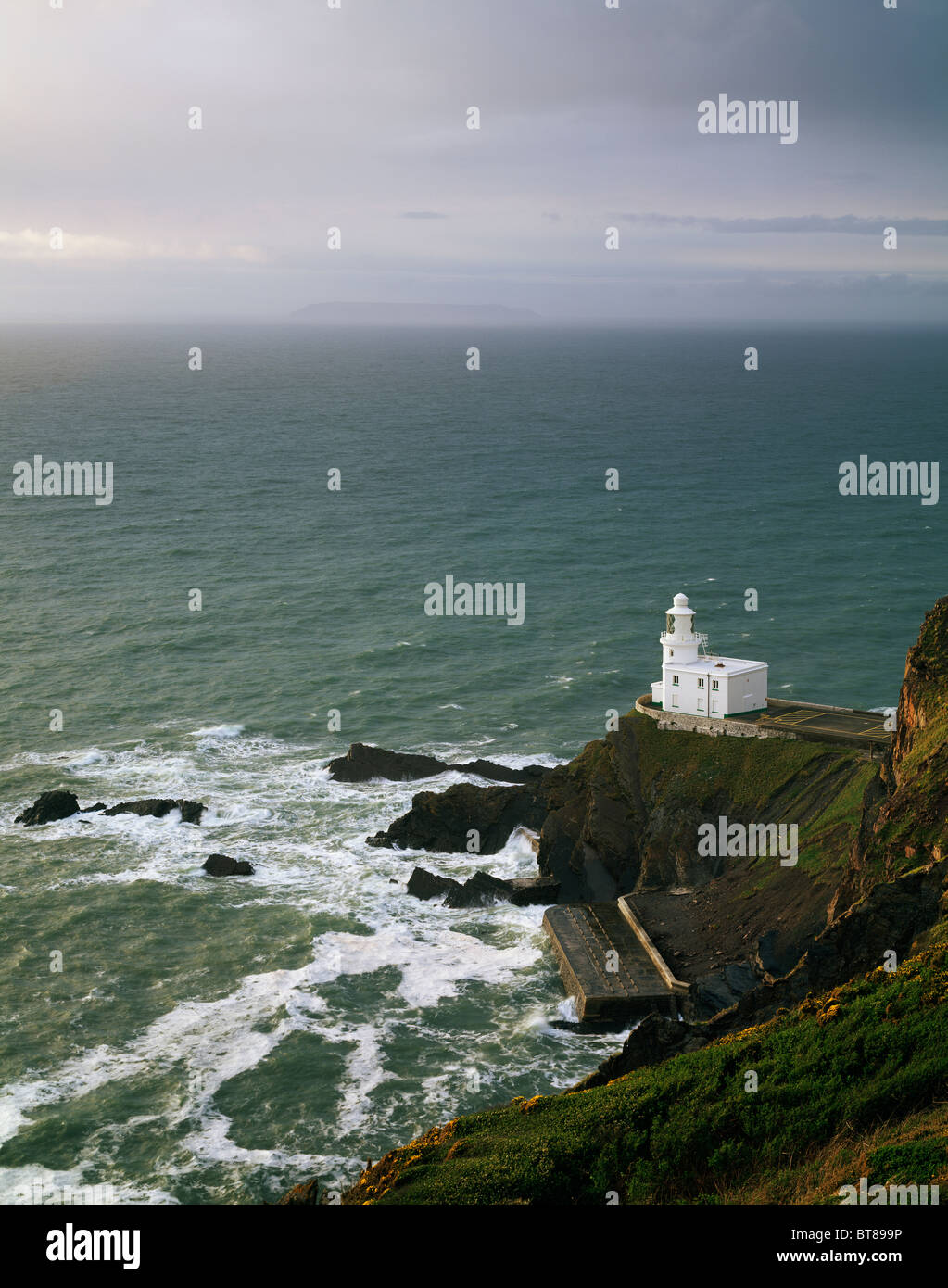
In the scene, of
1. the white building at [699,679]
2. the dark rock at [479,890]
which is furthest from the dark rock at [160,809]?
the white building at [699,679]

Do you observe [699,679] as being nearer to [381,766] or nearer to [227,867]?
[381,766]

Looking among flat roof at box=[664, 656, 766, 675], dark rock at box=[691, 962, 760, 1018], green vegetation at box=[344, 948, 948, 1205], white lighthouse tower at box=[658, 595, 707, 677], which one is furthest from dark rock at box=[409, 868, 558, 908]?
green vegetation at box=[344, 948, 948, 1205]

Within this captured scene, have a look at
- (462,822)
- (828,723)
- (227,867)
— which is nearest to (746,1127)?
(828,723)

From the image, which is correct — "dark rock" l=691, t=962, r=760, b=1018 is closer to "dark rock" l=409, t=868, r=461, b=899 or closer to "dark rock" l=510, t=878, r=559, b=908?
"dark rock" l=510, t=878, r=559, b=908

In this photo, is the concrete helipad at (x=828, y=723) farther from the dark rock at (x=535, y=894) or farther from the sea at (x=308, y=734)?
the sea at (x=308, y=734)

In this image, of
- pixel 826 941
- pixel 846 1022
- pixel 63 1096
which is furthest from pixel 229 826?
pixel 846 1022

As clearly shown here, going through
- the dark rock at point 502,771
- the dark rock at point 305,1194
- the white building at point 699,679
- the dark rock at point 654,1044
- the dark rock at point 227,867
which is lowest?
the dark rock at point 305,1194
